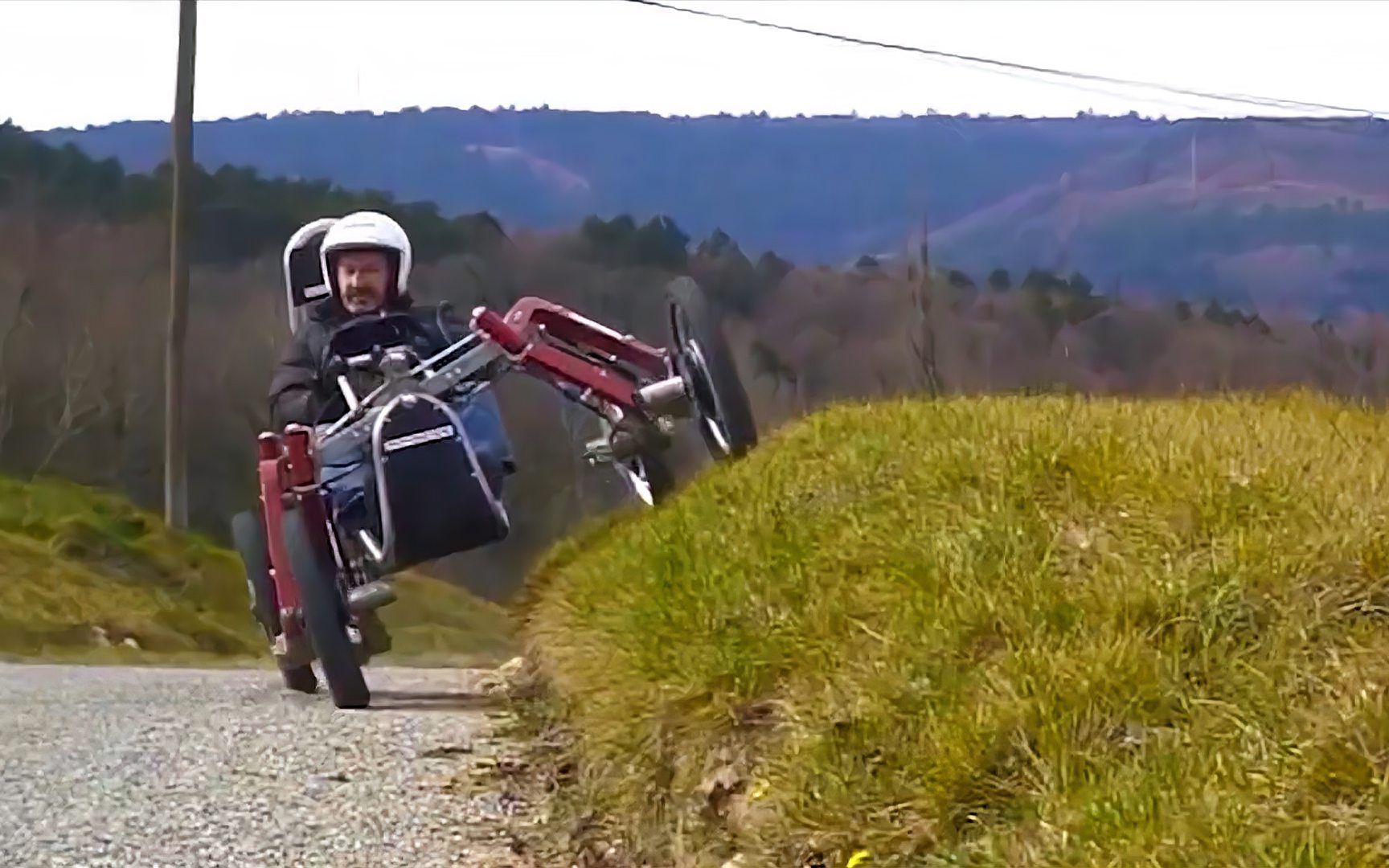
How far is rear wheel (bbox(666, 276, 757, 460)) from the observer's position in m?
6.16

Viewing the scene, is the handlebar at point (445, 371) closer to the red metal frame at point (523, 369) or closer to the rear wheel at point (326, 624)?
the red metal frame at point (523, 369)

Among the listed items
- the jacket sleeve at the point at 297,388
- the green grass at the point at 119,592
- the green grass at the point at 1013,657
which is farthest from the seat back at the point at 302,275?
the green grass at the point at 1013,657

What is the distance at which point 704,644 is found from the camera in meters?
3.78

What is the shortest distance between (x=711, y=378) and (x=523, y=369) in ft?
2.14

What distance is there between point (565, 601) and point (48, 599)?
3.59 meters

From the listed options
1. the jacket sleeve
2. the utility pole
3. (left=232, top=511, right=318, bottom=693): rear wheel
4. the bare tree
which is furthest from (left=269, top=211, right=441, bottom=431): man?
the bare tree

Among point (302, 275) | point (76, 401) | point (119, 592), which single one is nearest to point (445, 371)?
point (302, 275)

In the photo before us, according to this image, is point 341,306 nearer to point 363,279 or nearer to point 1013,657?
point 363,279

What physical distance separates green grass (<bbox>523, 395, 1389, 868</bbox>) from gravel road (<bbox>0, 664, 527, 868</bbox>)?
397 mm

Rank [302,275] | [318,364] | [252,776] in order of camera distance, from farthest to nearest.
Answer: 1. [302,275]
2. [318,364]
3. [252,776]

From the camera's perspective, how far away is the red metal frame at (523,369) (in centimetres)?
596

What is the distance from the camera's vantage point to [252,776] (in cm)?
481

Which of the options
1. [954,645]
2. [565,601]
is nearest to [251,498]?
[565,601]

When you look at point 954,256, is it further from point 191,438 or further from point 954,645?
point 954,645
